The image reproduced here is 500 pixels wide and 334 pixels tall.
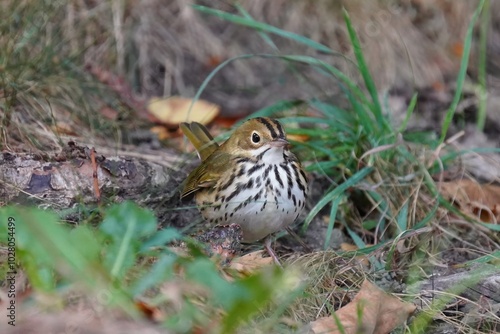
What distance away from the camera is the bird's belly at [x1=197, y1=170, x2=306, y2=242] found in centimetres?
404

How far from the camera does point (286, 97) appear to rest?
6.63 m

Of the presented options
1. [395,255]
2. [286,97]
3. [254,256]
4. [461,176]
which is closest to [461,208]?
[461,176]

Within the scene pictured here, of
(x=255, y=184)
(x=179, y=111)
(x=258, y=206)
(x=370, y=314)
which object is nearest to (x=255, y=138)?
(x=255, y=184)

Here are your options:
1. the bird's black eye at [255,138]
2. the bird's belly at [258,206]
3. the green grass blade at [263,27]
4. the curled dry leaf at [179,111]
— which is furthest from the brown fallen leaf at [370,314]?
the curled dry leaf at [179,111]

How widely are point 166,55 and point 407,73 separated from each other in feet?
6.06

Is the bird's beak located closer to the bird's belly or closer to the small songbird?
the small songbird

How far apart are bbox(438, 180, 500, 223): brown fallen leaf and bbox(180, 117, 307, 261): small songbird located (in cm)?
108

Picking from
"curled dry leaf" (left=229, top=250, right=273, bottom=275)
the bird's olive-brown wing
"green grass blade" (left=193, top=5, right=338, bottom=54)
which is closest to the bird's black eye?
the bird's olive-brown wing

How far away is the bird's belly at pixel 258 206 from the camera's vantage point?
159 inches

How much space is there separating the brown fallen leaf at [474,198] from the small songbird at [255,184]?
108 cm

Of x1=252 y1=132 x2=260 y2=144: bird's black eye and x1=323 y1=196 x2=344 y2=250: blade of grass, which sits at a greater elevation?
x1=252 y1=132 x2=260 y2=144: bird's black eye

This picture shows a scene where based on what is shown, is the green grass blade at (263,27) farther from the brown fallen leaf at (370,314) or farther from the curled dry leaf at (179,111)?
the brown fallen leaf at (370,314)

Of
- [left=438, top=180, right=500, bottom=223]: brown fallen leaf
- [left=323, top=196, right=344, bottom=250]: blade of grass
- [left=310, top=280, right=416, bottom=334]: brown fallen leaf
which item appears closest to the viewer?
[left=310, top=280, right=416, bottom=334]: brown fallen leaf

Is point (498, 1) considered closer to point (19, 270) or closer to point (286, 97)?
point (286, 97)
